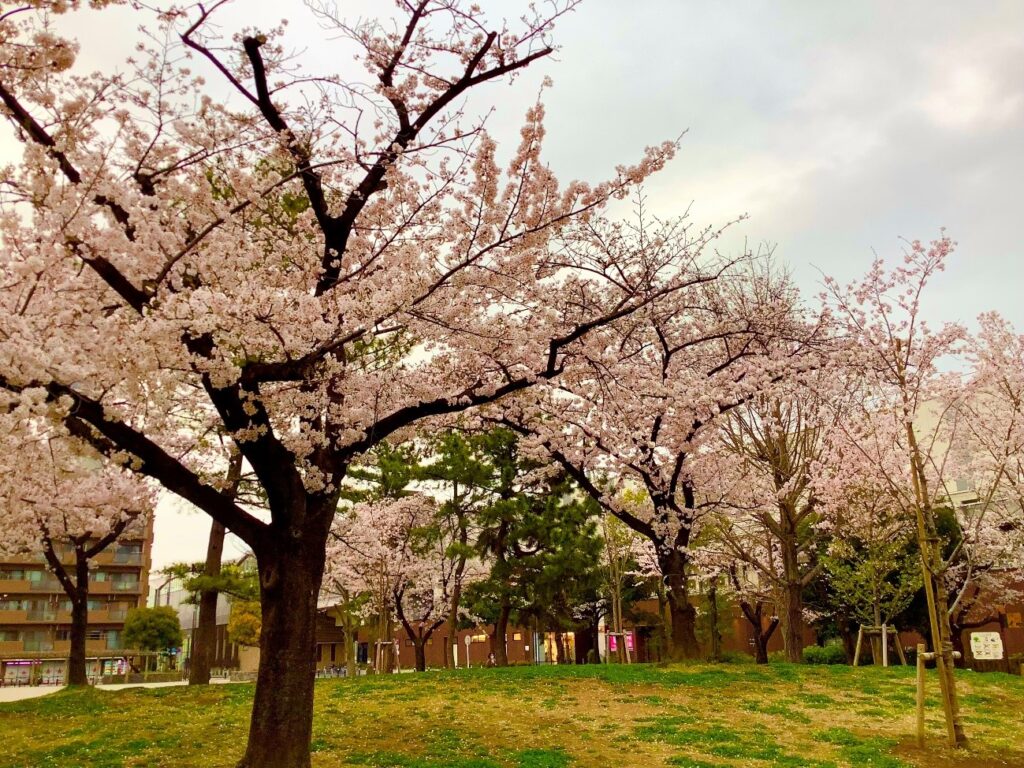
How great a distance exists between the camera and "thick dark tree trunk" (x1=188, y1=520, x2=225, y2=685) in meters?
18.8

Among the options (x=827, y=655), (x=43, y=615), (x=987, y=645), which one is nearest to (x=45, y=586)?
(x=43, y=615)

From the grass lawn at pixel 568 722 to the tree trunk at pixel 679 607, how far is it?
0.99 meters

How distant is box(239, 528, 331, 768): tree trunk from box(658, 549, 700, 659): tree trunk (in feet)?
34.3

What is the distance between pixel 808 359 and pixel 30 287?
45.5ft

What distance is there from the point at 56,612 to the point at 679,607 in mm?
56730

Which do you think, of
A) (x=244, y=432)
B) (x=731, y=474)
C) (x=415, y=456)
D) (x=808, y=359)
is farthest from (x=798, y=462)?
(x=244, y=432)

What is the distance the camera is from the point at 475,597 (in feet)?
89.1

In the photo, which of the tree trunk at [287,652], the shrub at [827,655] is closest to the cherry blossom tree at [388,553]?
the tree trunk at [287,652]

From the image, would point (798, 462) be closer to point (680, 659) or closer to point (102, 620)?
point (680, 659)

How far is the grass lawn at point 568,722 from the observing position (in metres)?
8.77

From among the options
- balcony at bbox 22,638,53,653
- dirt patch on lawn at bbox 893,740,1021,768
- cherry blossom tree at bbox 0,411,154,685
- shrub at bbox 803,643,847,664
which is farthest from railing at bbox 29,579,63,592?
dirt patch on lawn at bbox 893,740,1021,768

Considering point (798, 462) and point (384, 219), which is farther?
point (798, 462)

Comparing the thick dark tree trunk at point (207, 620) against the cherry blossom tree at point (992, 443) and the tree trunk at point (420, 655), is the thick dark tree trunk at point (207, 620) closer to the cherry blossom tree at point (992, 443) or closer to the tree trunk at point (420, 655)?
the tree trunk at point (420, 655)

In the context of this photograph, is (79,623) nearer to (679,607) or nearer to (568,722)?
(568,722)
